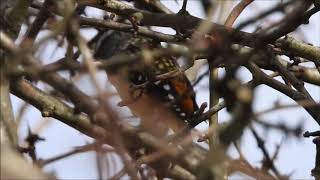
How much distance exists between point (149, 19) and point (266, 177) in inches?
36.0

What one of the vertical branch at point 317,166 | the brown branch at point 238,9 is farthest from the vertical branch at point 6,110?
the brown branch at point 238,9

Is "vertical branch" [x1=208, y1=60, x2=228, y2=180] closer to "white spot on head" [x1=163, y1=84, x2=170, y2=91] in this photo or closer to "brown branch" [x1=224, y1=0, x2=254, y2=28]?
"brown branch" [x1=224, y1=0, x2=254, y2=28]

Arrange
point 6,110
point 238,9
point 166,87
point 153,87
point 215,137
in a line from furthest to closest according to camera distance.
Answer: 1. point 166,87
2. point 153,87
3. point 238,9
4. point 215,137
5. point 6,110

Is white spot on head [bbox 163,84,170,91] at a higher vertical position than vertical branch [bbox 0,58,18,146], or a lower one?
higher

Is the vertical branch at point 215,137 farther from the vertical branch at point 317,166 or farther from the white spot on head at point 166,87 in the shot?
the white spot on head at point 166,87

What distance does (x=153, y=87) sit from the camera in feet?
15.3

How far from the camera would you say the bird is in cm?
299

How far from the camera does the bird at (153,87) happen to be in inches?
118

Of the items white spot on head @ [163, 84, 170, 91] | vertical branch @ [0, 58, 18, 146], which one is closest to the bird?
white spot on head @ [163, 84, 170, 91]

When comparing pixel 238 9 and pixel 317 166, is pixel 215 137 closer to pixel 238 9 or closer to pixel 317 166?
pixel 317 166

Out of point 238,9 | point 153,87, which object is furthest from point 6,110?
point 153,87

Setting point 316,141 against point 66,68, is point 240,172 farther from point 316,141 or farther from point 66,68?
point 66,68

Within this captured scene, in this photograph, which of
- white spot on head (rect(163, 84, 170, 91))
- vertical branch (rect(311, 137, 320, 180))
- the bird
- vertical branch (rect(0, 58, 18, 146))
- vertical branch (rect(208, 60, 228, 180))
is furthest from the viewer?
white spot on head (rect(163, 84, 170, 91))

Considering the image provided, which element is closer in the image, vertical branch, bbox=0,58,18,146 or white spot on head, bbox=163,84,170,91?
vertical branch, bbox=0,58,18,146
